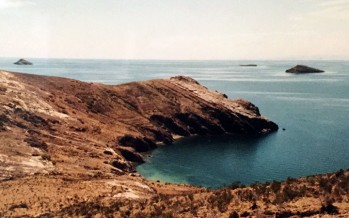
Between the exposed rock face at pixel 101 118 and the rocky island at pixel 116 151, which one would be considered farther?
the exposed rock face at pixel 101 118

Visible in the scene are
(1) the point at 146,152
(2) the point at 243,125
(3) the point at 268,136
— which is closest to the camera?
(1) the point at 146,152

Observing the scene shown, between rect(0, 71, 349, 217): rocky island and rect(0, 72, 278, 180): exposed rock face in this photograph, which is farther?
rect(0, 72, 278, 180): exposed rock face

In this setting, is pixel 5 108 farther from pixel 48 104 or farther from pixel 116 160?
pixel 116 160

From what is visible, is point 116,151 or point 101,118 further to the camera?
point 101,118

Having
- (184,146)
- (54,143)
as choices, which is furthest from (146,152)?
(54,143)

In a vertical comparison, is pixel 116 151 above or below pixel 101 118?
below
